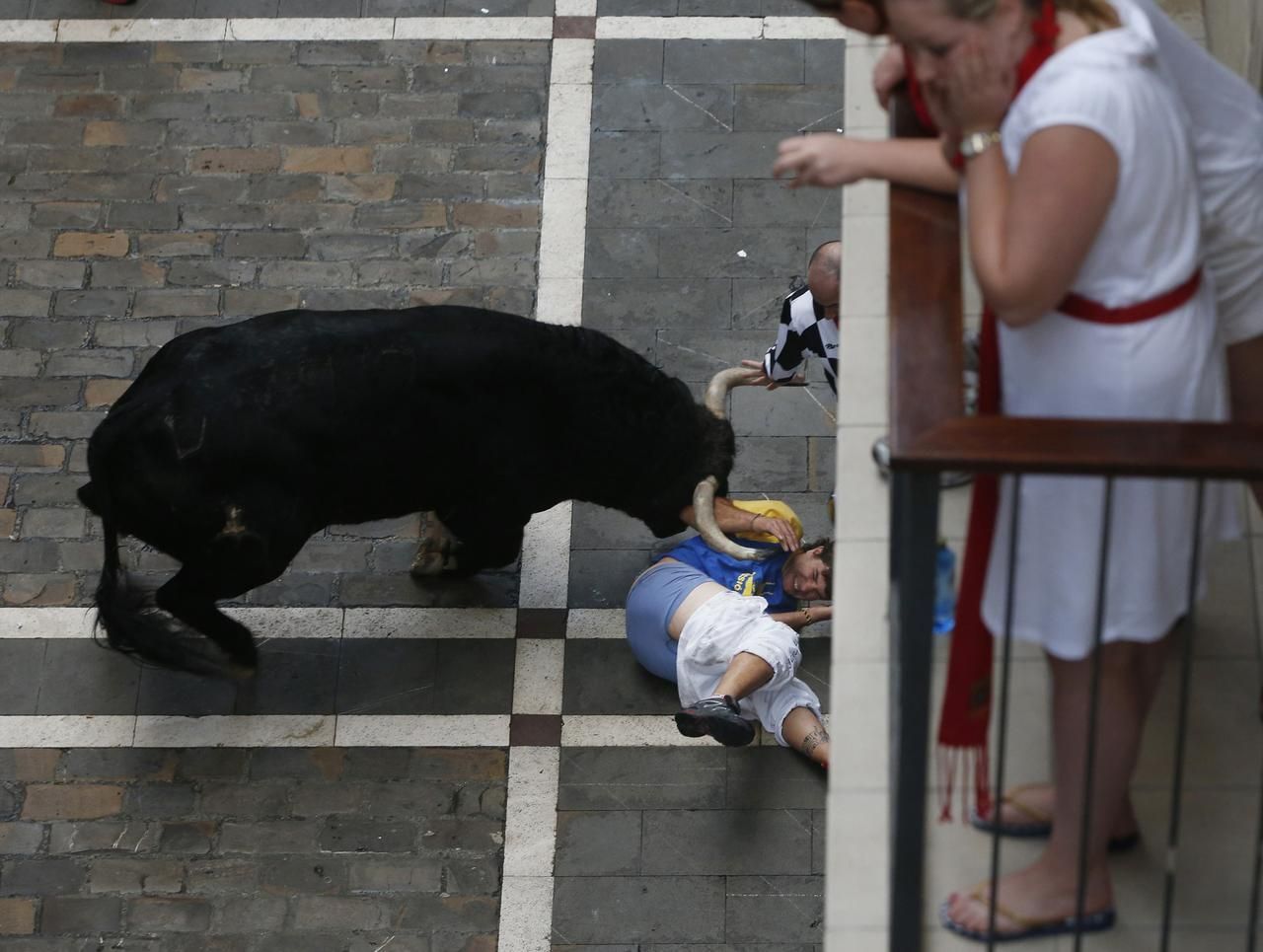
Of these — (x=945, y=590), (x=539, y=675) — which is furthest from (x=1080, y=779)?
(x=539, y=675)

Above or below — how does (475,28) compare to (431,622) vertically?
above

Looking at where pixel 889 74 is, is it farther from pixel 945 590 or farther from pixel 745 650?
pixel 745 650

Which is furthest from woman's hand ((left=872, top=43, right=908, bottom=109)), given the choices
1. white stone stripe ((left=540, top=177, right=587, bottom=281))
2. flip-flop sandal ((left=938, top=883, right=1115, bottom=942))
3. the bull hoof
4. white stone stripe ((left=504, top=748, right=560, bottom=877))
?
white stone stripe ((left=540, top=177, right=587, bottom=281))

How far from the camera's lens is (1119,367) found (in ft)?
9.43

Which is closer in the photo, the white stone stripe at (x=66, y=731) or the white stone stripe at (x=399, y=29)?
the white stone stripe at (x=66, y=731)

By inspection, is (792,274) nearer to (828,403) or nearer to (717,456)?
(828,403)

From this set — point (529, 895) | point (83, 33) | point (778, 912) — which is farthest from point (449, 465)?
point (83, 33)

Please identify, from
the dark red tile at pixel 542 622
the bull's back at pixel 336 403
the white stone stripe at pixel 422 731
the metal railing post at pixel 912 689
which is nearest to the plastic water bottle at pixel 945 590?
the metal railing post at pixel 912 689

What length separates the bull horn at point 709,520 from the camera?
632cm

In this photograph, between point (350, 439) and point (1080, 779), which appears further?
point (350, 439)

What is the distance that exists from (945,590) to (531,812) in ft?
10.2

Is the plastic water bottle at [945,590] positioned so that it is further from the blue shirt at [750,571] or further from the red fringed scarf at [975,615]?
the blue shirt at [750,571]

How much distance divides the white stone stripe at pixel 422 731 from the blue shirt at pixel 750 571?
103 centimetres

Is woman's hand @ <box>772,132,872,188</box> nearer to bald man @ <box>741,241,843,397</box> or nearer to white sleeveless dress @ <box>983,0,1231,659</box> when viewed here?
white sleeveless dress @ <box>983,0,1231,659</box>
